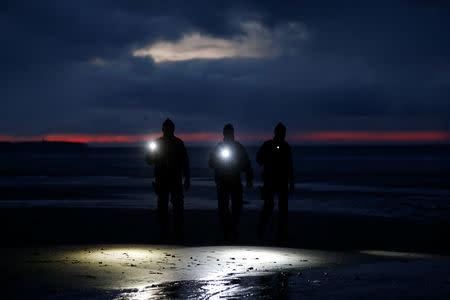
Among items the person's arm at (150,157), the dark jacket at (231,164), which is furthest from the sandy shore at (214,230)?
the person's arm at (150,157)

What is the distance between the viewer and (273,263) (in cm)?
712

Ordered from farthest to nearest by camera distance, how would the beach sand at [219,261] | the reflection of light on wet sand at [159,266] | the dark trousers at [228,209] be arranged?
the dark trousers at [228,209] < the reflection of light on wet sand at [159,266] < the beach sand at [219,261]

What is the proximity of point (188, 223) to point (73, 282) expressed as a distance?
21.3 ft

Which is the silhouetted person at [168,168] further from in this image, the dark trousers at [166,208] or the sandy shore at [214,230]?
the sandy shore at [214,230]

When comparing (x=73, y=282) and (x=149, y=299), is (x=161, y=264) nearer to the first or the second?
(x=73, y=282)

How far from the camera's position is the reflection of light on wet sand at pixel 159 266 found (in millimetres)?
5676

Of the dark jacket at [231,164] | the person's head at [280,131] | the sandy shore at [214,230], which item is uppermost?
the person's head at [280,131]

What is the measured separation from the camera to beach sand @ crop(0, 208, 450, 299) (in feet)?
18.1

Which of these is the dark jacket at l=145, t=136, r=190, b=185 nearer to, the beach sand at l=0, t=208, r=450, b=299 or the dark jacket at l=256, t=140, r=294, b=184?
the beach sand at l=0, t=208, r=450, b=299

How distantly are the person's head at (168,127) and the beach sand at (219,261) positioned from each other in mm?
2052

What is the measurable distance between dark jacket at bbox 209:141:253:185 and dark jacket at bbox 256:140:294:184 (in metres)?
0.30

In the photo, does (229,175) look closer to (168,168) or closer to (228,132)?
(228,132)

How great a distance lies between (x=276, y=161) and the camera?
973 cm

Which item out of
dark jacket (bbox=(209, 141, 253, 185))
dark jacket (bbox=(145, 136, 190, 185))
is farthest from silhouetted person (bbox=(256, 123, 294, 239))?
dark jacket (bbox=(145, 136, 190, 185))
